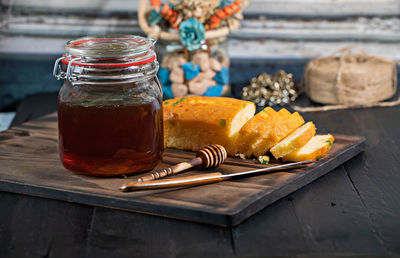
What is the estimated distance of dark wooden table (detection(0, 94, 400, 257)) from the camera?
1041 millimetres

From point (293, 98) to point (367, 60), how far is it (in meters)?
0.38

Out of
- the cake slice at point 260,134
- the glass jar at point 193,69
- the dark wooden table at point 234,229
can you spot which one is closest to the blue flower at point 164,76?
the glass jar at point 193,69

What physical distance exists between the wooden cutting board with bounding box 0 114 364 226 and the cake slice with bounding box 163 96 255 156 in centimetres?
4

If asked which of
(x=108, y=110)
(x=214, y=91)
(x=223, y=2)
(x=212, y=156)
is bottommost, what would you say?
(x=214, y=91)

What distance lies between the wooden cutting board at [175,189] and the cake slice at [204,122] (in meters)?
0.04

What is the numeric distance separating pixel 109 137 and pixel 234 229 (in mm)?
385

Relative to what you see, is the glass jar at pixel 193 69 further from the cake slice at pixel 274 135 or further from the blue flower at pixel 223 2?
the cake slice at pixel 274 135

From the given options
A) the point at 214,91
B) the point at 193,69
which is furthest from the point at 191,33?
the point at 214,91

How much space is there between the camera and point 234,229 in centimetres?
112

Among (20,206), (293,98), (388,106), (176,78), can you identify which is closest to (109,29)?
(176,78)

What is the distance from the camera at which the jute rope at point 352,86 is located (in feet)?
7.35

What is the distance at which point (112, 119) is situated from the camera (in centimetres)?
129

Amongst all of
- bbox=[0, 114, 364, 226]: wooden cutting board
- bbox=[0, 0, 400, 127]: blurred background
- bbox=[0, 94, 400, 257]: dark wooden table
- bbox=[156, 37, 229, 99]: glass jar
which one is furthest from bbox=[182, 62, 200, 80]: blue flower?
bbox=[0, 94, 400, 257]: dark wooden table

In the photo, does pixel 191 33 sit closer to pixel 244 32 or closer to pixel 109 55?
pixel 244 32
